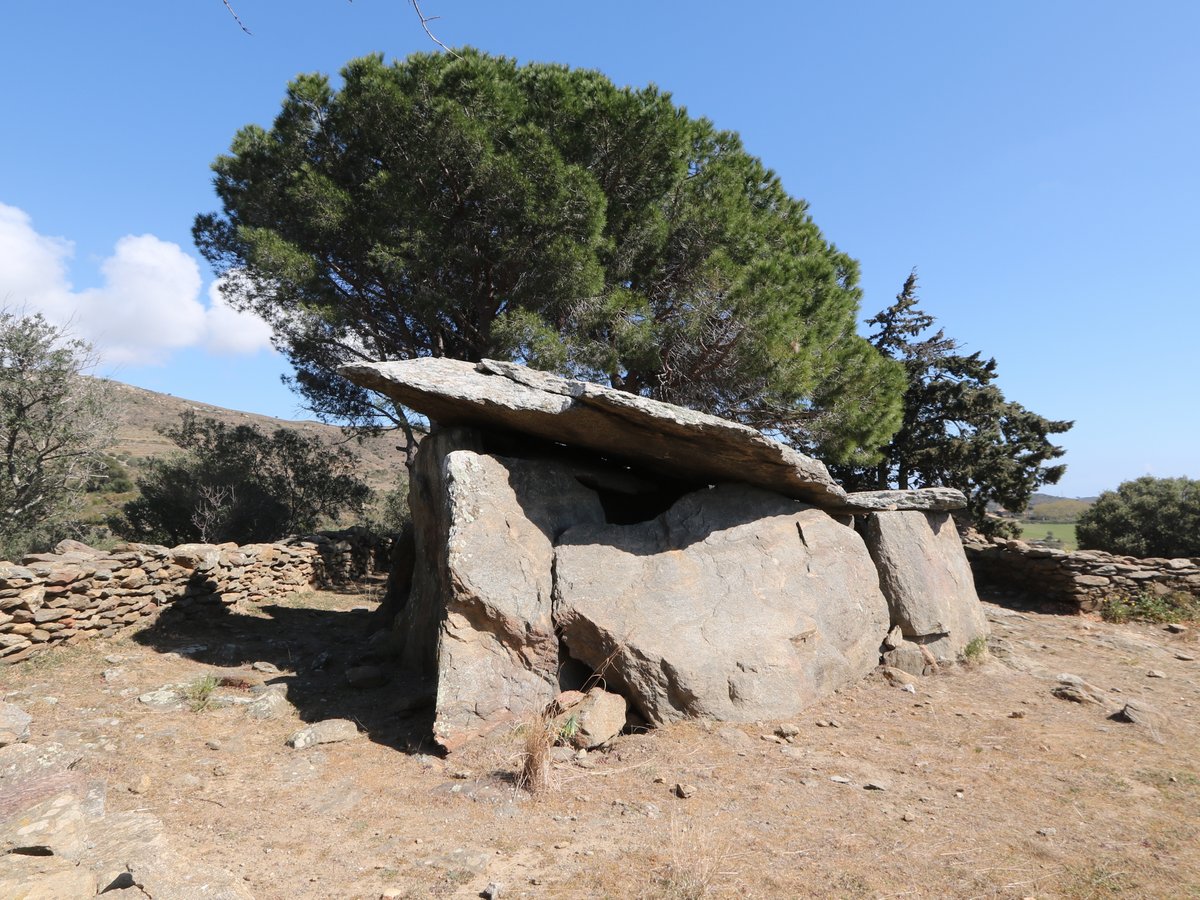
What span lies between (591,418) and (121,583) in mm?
6114

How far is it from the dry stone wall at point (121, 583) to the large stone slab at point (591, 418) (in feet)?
13.5

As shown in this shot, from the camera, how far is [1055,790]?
4.46 m

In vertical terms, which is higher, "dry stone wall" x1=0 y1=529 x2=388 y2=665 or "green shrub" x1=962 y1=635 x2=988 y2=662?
"dry stone wall" x1=0 y1=529 x2=388 y2=665

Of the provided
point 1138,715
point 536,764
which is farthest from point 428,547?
→ point 1138,715

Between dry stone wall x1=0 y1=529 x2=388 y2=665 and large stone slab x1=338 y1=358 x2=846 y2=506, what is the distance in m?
4.11

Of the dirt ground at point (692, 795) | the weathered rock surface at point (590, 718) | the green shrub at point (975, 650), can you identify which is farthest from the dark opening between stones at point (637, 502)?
the green shrub at point (975, 650)

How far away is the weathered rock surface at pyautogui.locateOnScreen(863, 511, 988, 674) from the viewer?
23.1ft

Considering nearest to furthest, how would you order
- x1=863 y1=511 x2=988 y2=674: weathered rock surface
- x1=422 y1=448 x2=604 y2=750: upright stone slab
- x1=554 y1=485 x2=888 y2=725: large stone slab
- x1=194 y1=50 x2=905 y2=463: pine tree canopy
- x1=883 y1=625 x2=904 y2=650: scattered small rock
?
x1=422 y1=448 x2=604 y2=750: upright stone slab
x1=554 y1=485 x2=888 y2=725: large stone slab
x1=883 y1=625 x2=904 y2=650: scattered small rock
x1=863 y1=511 x2=988 y2=674: weathered rock surface
x1=194 y1=50 x2=905 y2=463: pine tree canopy

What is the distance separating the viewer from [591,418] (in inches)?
251

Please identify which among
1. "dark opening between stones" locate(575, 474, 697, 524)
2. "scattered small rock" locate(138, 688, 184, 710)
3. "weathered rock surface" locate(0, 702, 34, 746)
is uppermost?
"dark opening between stones" locate(575, 474, 697, 524)

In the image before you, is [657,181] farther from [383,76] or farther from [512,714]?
[512,714]

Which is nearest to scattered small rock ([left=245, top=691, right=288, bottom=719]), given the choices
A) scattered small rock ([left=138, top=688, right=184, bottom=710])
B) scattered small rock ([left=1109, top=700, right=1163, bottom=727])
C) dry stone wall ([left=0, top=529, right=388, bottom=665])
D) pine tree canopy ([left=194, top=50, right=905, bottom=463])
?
scattered small rock ([left=138, top=688, right=184, bottom=710])

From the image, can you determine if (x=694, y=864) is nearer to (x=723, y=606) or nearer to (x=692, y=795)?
(x=692, y=795)

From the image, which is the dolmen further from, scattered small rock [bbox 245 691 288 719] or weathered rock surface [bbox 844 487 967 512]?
scattered small rock [bbox 245 691 288 719]
